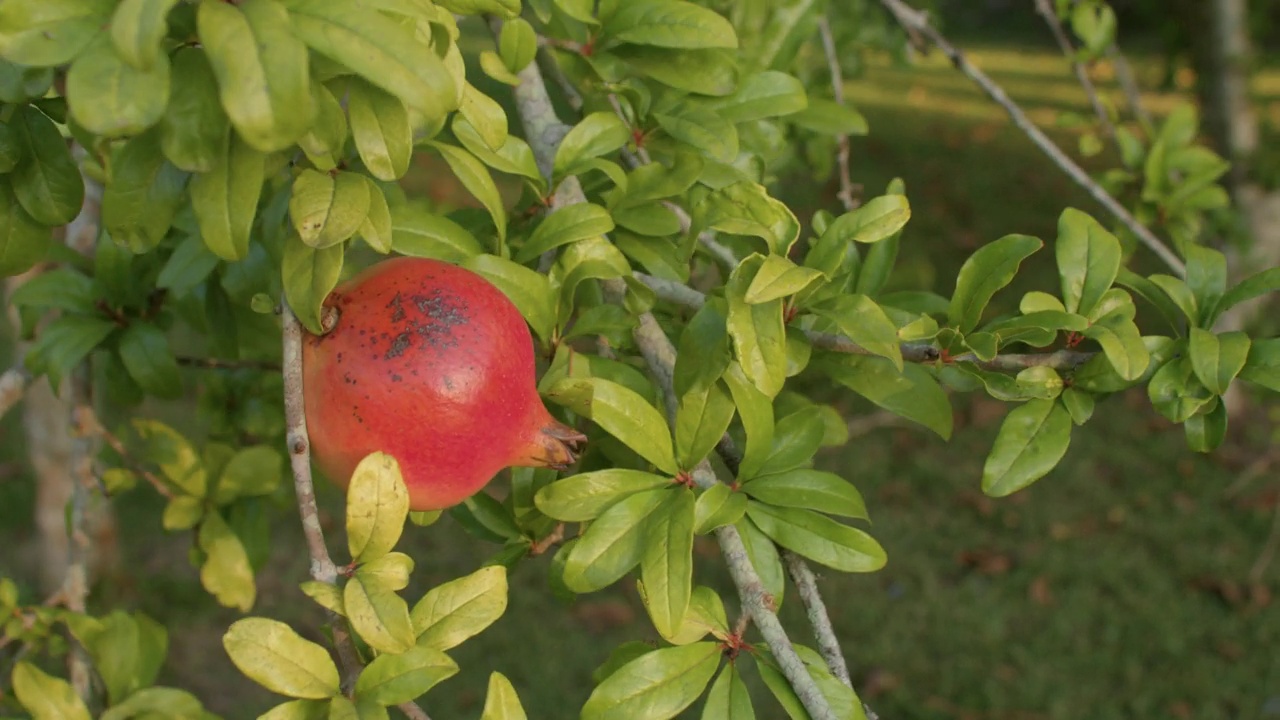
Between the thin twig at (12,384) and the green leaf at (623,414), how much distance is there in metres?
0.81

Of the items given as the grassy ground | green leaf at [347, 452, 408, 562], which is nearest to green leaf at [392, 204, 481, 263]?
green leaf at [347, 452, 408, 562]

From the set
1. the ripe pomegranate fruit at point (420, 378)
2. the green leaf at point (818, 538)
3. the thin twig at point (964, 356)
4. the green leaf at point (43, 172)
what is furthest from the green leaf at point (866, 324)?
the green leaf at point (43, 172)

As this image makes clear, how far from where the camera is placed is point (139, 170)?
80cm

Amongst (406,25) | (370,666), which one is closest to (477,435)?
(370,666)

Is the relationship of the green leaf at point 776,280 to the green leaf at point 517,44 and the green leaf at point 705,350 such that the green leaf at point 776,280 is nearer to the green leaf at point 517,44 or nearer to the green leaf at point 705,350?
the green leaf at point 705,350

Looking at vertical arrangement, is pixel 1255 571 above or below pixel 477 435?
below

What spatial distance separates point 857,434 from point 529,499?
3476 millimetres

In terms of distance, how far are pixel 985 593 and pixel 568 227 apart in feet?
9.33

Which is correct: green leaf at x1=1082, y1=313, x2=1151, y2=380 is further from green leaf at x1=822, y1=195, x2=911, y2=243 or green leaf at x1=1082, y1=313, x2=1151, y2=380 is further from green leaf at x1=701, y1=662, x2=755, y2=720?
green leaf at x1=701, y1=662, x2=755, y2=720

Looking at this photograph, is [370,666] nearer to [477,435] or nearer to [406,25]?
[477,435]

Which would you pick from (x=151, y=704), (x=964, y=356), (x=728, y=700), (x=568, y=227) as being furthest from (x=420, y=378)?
(x=151, y=704)

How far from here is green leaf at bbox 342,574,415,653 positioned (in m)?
0.76

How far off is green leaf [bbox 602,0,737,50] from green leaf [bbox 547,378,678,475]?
359 mm

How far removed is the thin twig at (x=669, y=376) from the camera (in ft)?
2.68
